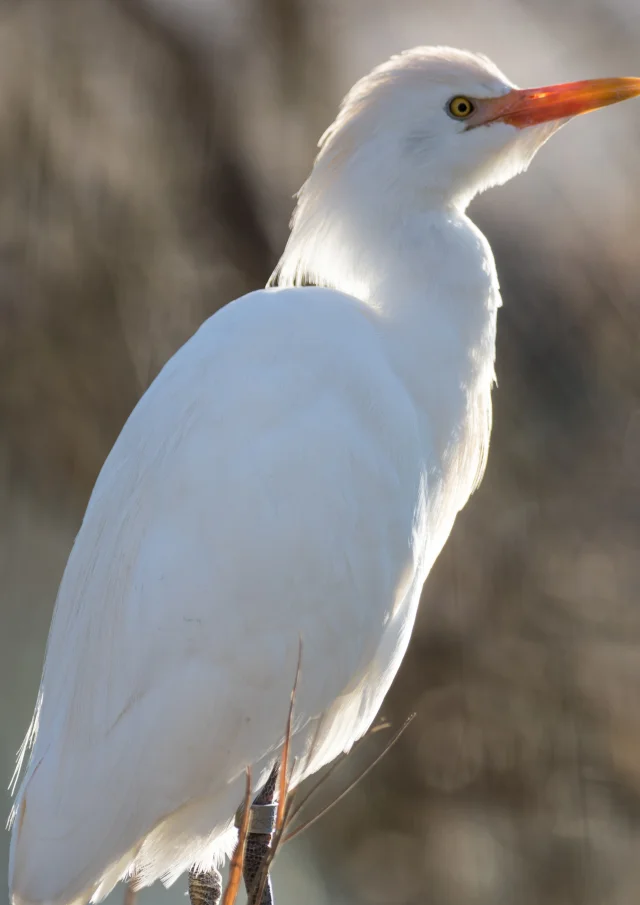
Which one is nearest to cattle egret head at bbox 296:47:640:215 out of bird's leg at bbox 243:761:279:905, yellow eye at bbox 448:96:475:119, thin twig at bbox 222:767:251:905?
yellow eye at bbox 448:96:475:119

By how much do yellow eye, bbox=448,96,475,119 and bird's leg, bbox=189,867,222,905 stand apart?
1101mm

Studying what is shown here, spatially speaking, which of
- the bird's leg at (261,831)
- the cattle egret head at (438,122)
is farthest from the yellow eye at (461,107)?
the bird's leg at (261,831)

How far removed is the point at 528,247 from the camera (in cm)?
388

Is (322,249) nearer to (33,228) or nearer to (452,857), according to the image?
(33,228)

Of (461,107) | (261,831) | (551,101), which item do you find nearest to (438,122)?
(461,107)

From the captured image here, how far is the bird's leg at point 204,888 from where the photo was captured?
1551 mm

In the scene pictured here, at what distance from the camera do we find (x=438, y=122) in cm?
163

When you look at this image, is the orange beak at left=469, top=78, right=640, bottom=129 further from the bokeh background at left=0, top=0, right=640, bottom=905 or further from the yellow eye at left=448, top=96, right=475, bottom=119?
the bokeh background at left=0, top=0, right=640, bottom=905

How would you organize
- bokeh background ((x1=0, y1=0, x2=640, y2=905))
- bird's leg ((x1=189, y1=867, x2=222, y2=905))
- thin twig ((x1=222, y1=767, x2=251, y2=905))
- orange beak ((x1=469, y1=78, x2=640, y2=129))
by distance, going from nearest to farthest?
thin twig ((x1=222, y1=767, x2=251, y2=905))
bird's leg ((x1=189, y1=867, x2=222, y2=905))
orange beak ((x1=469, y1=78, x2=640, y2=129))
bokeh background ((x1=0, y1=0, x2=640, y2=905))

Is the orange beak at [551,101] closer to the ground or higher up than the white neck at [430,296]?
higher up

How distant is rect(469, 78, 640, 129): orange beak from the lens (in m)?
1.67

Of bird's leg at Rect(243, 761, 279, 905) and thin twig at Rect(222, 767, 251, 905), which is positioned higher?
thin twig at Rect(222, 767, 251, 905)

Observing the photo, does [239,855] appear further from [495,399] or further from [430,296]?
[495,399]

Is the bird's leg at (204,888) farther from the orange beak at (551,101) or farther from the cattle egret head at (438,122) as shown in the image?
the orange beak at (551,101)
